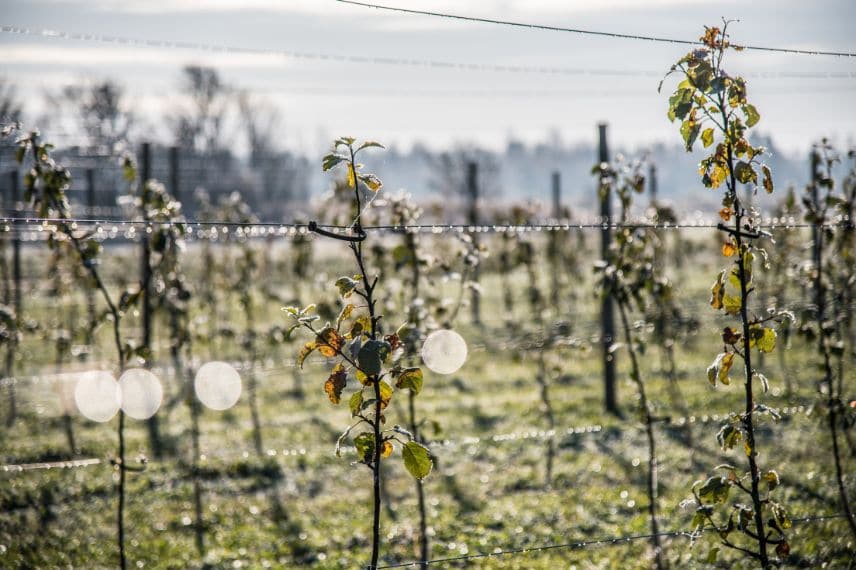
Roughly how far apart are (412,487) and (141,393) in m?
5.49

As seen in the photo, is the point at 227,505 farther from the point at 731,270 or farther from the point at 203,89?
the point at 203,89

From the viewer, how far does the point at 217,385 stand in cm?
1149

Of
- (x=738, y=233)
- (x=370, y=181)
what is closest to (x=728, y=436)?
(x=738, y=233)

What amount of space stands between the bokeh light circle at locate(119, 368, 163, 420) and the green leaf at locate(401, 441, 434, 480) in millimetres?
7647

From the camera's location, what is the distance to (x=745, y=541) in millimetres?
5105

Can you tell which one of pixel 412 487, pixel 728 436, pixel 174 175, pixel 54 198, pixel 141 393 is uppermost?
pixel 174 175

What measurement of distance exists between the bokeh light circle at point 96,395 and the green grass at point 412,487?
39cm

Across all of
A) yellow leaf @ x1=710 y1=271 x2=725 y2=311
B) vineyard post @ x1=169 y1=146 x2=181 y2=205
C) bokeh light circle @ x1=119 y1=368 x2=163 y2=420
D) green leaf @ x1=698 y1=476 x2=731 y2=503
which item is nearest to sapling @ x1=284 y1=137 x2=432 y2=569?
green leaf @ x1=698 y1=476 x2=731 y2=503

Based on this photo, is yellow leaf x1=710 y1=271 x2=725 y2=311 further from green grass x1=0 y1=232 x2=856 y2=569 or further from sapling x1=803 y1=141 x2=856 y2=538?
sapling x1=803 y1=141 x2=856 y2=538

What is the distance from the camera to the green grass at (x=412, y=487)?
555 cm

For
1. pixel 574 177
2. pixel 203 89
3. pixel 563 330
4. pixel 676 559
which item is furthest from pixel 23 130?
pixel 574 177

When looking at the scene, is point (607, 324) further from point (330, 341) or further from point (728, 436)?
point (330, 341)

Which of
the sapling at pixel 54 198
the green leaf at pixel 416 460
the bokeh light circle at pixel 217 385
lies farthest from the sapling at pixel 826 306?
the bokeh light circle at pixel 217 385

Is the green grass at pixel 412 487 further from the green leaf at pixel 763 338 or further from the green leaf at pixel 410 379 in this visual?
the green leaf at pixel 410 379
